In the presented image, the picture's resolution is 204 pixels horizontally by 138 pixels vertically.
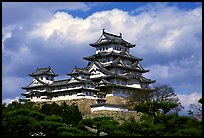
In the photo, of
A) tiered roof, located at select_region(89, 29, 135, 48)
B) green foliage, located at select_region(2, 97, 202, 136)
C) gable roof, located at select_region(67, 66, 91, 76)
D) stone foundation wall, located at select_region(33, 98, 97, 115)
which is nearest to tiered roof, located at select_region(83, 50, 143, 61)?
tiered roof, located at select_region(89, 29, 135, 48)

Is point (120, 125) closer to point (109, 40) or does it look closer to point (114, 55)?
point (114, 55)

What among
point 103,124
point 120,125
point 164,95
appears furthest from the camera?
point 164,95

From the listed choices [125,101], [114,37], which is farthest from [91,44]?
[125,101]

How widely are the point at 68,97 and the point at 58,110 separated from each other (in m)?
10.9

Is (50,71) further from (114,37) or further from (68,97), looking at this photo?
(114,37)

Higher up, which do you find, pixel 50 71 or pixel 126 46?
pixel 126 46

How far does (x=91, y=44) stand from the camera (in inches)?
1572

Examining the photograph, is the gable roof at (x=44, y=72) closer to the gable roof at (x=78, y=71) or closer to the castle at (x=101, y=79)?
the castle at (x=101, y=79)

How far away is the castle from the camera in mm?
34188

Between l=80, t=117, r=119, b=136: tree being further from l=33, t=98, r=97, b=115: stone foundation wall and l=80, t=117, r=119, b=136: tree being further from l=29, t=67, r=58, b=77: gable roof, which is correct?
l=29, t=67, r=58, b=77: gable roof

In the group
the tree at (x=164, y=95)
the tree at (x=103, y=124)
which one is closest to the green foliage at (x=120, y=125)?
the tree at (x=103, y=124)

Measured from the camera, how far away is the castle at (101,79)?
34188mm

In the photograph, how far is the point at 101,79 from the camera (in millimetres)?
35062

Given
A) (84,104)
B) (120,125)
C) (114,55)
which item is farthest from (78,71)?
(120,125)
